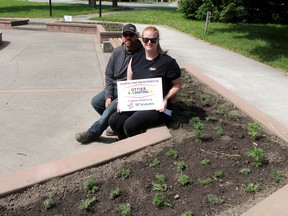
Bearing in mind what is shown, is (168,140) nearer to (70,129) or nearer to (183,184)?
(183,184)

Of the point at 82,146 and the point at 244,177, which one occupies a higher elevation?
the point at 244,177

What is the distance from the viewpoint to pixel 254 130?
4129 millimetres

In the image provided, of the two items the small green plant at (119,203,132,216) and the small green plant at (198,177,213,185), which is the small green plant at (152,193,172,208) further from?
the small green plant at (198,177,213,185)

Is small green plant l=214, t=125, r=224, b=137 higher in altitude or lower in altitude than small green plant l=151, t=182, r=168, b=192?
higher

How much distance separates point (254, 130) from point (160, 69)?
1254 millimetres

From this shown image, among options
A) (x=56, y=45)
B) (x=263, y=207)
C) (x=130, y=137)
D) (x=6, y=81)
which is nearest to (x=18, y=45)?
(x=56, y=45)

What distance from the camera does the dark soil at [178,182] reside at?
2924 millimetres

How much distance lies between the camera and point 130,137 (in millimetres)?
4066

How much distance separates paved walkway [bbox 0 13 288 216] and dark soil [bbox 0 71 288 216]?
175 mm

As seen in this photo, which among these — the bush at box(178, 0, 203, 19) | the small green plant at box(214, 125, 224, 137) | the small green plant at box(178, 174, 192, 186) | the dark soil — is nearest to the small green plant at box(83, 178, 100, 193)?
the dark soil

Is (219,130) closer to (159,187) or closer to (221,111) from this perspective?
(221,111)

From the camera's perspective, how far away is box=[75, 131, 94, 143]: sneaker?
4.56 meters

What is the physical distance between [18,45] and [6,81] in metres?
5.18

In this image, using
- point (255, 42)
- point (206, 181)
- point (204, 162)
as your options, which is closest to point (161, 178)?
point (206, 181)
